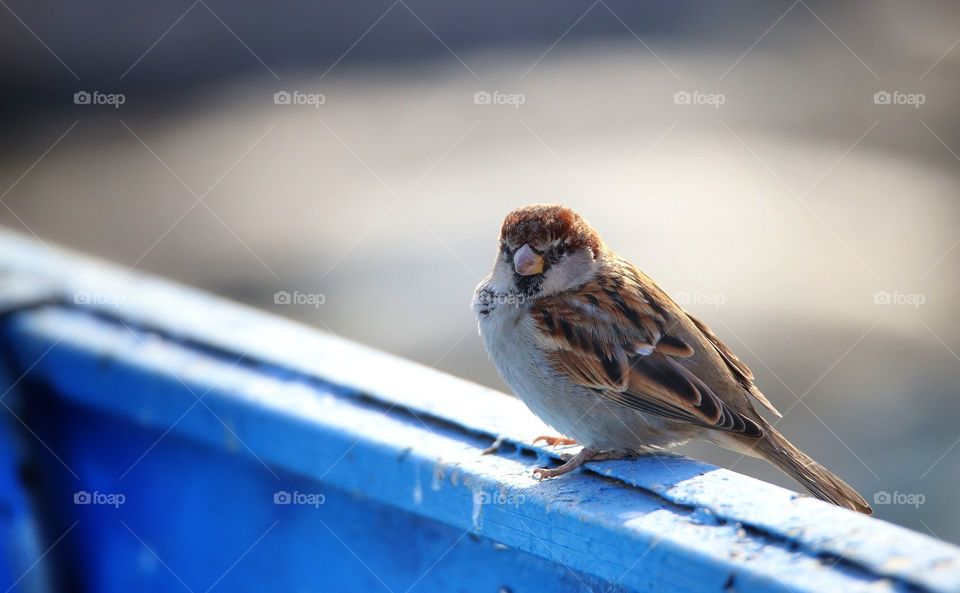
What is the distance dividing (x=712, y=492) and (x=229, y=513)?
3.79ft

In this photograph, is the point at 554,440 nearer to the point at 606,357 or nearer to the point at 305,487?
the point at 606,357

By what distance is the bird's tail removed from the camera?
2.53 metres

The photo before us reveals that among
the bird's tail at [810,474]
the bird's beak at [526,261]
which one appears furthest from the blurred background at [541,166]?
the bird's beak at [526,261]

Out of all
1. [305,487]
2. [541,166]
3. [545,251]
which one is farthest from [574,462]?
[541,166]

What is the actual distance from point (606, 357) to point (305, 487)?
0.85 m

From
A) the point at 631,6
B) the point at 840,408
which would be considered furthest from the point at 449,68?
the point at 840,408

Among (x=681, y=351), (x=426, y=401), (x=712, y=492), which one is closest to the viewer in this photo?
(x=712, y=492)

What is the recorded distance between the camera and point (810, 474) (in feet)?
8.48

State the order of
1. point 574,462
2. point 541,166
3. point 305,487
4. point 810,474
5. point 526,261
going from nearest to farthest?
1. point 574,462
2. point 305,487
3. point 810,474
4. point 526,261
5. point 541,166

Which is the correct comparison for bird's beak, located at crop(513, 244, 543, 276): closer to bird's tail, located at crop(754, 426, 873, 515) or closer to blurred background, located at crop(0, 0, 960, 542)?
bird's tail, located at crop(754, 426, 873, 515)

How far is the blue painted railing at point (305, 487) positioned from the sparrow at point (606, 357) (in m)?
0.22

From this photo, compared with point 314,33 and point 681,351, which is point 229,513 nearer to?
point 681,351

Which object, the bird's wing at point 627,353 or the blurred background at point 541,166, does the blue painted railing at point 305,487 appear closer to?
the bird's wing at point 627,353

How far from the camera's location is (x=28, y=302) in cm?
288
